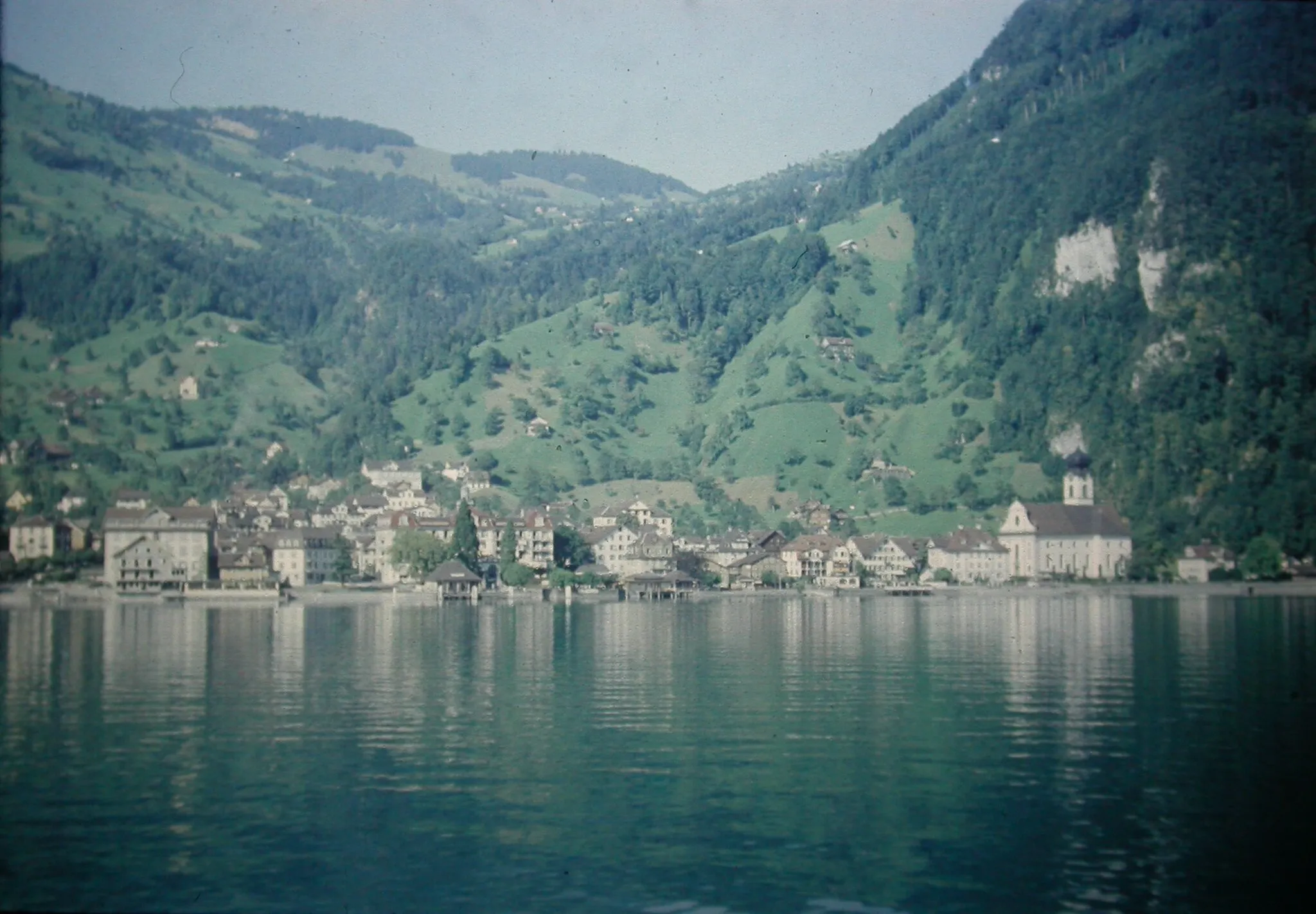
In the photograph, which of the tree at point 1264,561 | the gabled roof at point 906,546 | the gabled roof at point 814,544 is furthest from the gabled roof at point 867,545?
the tree at point 1264,561

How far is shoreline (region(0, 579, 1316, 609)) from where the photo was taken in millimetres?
71500

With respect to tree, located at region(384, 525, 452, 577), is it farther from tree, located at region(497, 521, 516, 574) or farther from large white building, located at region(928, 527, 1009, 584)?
large white building, located at region(928, 527, 1009, 584)

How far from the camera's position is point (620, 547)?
101 metres

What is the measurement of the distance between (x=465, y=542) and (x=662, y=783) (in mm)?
67982

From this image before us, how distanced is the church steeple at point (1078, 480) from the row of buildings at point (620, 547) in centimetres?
8

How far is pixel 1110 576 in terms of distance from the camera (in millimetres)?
90000

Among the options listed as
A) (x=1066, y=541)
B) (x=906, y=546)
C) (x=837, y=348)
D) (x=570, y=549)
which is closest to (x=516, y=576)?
(x=570, y=549)

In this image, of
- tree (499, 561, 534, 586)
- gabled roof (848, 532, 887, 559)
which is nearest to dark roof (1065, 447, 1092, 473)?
gabled roof (848, 532, 887, 559)

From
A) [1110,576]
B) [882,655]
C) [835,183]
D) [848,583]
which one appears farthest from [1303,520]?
[835,183]

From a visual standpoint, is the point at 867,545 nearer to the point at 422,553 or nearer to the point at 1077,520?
the point at 1077,520

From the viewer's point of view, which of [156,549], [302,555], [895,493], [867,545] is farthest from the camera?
[895,493]

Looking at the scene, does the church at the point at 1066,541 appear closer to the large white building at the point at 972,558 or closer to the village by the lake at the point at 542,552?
the village by the lake at the point at 542,552

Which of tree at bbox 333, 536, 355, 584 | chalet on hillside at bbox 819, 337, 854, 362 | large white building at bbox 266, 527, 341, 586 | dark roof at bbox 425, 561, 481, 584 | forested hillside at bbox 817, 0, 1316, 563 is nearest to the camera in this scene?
dark roof at bbox 425, 561, 481, 584

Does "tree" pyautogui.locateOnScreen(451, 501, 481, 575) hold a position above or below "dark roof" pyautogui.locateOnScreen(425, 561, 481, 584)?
above
